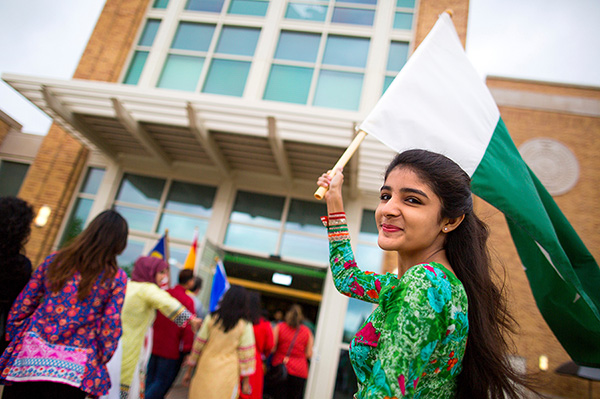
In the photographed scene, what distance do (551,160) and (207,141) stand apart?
8.98 metres

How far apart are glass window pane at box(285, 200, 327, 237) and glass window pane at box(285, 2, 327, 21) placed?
185 inches

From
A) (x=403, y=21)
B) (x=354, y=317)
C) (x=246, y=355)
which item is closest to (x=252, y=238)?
(x=354, y=317)

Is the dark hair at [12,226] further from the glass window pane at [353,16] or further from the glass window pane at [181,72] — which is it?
→ the glass window pane at [353,16]

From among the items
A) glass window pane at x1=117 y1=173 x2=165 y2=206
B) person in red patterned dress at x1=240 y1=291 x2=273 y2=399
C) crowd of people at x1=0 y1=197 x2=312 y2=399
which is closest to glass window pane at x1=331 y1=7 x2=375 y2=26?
glass window pane at x1=117 y1=173 x2=165 y2=206

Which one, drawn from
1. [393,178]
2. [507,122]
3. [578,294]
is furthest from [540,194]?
[507,122]

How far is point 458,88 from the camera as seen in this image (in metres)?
2.84

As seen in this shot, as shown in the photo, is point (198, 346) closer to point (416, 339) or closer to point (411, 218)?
point (411, 218)

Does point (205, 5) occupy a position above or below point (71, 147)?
above

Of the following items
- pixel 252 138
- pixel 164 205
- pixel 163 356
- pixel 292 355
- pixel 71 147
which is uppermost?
pixel 252 138

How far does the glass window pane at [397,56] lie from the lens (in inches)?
345

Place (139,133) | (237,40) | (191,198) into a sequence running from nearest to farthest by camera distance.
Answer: (139,133), (191,198), (237,40)

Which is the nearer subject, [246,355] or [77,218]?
[246,355]

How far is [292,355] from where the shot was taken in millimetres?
6152

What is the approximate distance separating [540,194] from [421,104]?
1.25m
